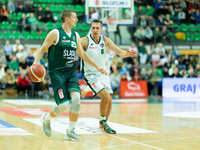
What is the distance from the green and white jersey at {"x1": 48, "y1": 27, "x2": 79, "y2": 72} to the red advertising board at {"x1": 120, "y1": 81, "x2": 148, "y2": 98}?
13722 millimetres

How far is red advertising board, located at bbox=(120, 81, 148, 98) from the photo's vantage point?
19859 mm

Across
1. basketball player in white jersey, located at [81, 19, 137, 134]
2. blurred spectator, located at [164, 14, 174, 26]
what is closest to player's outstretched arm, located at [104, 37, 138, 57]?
basketball player in white jersey, located at [81, 19, 137, 134]

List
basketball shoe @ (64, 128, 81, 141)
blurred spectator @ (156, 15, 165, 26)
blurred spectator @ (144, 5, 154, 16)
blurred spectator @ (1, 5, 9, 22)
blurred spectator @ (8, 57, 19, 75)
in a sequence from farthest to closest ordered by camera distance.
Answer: blurred spectator @ (144, 5, 154, 16) < blurred spectator @ (156, 15, 165, 26) < blurred spectator @ (1, 5, 9, 22) < blurred spectator @ (8, 57, 19, 75) < basketball shoe @ (64, 128, 81, 141)

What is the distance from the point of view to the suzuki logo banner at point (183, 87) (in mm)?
19281

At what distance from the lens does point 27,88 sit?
19234 mm

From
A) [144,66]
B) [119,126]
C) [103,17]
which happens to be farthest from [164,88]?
[119,126]

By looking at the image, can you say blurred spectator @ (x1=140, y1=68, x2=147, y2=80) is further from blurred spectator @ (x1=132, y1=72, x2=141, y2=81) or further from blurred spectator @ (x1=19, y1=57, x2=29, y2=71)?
blurred spectator @ (x1=19, y1=57, x2=29, y2=71)

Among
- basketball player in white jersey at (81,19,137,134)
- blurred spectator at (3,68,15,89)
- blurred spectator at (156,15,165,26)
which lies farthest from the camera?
blurred spectator at (156,15,165,26)

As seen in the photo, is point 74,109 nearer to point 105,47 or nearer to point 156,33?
point 105,47

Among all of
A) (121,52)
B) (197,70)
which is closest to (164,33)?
(197,70)

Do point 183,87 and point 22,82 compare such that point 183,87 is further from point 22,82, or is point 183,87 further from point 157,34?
point 22,82

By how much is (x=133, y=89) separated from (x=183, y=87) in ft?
8.54

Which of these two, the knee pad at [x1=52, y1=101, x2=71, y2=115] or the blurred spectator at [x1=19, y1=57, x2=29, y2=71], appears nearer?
the knee pad at [x1=52, y1=101, x2=71, y2=115]

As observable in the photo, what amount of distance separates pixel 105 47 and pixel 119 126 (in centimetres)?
173
